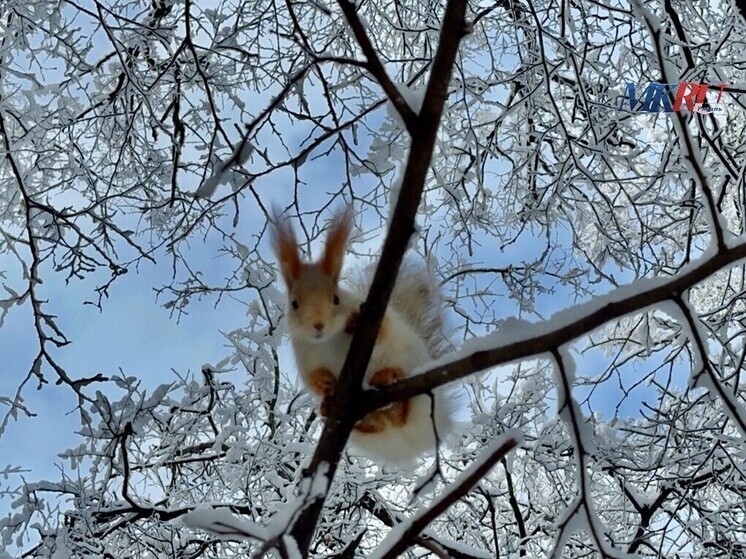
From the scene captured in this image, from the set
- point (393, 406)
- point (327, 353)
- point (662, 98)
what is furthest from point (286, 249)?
point (662, 98)

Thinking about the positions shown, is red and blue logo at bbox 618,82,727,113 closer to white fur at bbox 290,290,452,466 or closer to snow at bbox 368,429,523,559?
white fur at bbox 290,290,452,466

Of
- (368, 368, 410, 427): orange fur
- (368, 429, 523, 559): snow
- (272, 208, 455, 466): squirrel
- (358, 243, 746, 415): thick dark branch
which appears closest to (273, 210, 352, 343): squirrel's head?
(272, 208, 455, 466): squirrel

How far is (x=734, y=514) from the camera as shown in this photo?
340 cm

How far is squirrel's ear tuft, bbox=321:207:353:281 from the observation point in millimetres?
1696

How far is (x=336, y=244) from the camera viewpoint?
1.75 meters

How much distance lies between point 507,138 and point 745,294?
1319mm

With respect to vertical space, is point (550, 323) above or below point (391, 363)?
below

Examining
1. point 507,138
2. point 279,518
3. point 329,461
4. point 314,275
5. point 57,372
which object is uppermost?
point 507,138

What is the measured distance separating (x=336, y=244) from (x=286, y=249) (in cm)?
13

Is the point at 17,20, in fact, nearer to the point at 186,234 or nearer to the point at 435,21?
the point at 186,234

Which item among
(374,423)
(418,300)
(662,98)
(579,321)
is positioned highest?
(662,98)

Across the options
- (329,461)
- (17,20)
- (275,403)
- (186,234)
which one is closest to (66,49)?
(17,20)

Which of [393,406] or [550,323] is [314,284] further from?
[550,323]

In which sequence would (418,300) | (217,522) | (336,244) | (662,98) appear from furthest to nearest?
(662,98) → (418,300) → (336,244) → (217,522)
